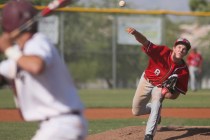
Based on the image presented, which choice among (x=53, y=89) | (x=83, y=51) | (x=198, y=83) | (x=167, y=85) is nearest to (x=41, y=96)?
(x=53, y=89)

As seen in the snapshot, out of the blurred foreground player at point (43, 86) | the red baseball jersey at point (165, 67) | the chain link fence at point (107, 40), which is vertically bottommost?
the chain link fence at point (107, 40)

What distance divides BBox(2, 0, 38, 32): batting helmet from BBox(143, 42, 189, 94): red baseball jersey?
4215 mm

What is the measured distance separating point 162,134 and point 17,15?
17.0ft

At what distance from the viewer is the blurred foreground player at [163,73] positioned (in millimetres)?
7758

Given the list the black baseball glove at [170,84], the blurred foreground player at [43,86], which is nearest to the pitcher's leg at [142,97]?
the black baseball glove at [170,84]

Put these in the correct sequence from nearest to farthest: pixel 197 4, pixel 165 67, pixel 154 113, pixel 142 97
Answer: pixel 154 113, pixel 165 67, pixel 142 97, pixel 197 4

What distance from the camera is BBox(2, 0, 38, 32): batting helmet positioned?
3705 millimetres

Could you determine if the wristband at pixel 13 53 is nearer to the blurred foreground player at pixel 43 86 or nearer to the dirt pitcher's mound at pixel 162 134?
the blurred foreground player at pixel 43 86

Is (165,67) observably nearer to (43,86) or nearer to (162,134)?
(162,134)

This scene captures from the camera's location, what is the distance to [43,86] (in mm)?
3635

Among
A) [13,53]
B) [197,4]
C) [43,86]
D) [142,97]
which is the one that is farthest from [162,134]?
[197,4]

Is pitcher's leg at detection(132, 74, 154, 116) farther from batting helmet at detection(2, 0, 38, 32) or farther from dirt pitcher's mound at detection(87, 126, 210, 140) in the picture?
batting helmet at detection(2, 0, 38, 32)

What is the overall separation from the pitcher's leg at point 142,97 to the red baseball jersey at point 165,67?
9.5 inches

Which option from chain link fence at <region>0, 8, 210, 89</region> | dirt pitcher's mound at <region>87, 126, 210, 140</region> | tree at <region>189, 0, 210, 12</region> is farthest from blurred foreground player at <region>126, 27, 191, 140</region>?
tree at <region>189, 0, 210, 12</region>
